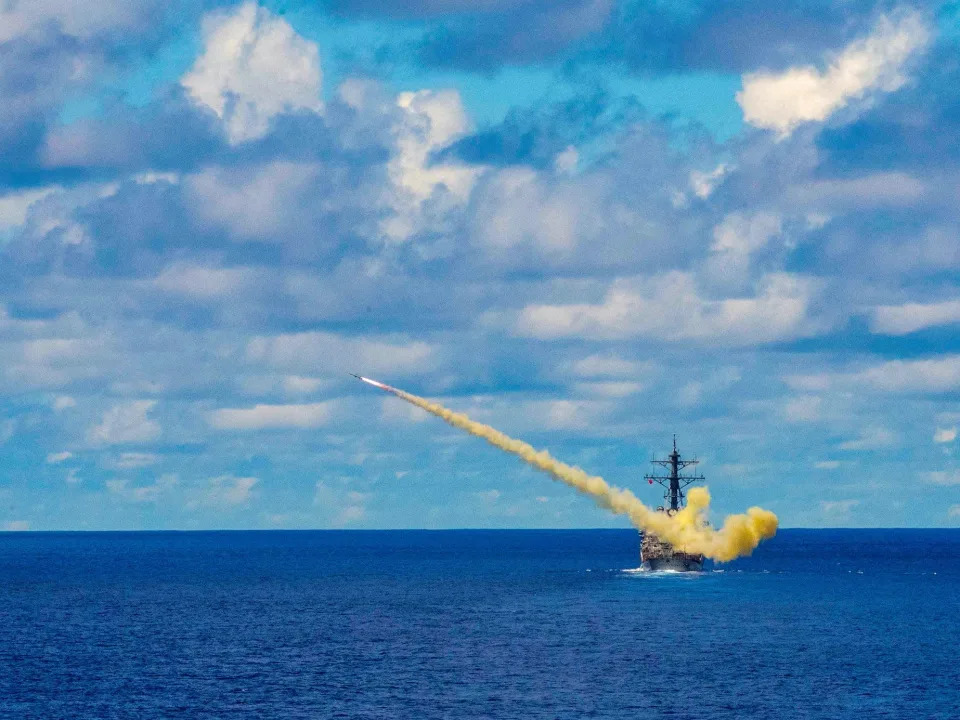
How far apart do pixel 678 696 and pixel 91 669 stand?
170 feet

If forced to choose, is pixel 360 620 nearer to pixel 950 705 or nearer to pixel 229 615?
pixel 229 615

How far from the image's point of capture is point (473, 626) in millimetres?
167875

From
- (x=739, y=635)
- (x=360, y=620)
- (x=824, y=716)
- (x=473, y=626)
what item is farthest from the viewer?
(x=360, y=620)

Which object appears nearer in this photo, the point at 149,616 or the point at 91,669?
the point at 91,669

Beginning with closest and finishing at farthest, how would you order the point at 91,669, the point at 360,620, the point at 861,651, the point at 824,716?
the point at 824,716
the point at 91,669
the point at 861,651
the point at 360,620

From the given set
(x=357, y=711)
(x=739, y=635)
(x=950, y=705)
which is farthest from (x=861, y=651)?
(x=357, y=711)

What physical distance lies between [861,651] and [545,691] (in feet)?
128

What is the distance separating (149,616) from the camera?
611 ft

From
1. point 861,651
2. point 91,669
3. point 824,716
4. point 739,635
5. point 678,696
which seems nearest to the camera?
point 824,716

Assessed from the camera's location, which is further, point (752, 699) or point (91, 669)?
point (91, 669)

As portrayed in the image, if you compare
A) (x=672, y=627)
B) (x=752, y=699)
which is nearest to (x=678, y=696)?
(x=752, y=699)

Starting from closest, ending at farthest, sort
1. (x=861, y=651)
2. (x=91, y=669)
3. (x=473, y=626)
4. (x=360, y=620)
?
1. (x=91, y=669)
2. (x=861, y=651)
3. (x=473, y=626)
4. (x=360, y=620)

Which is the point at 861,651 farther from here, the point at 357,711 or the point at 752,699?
the point at 357,711

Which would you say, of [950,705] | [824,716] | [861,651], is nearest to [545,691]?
[824,716]
